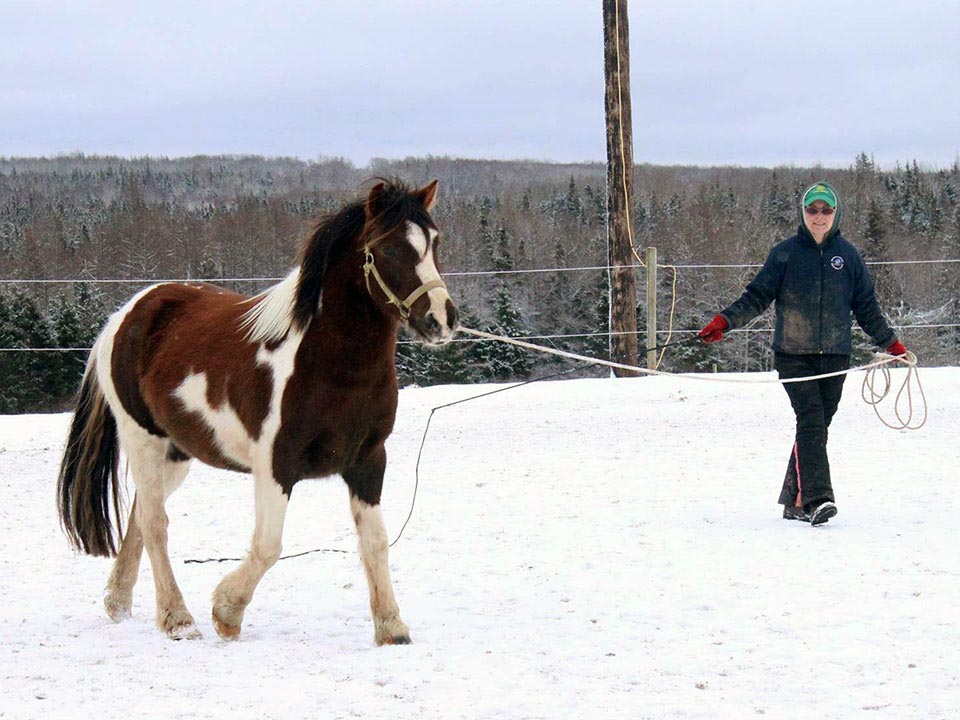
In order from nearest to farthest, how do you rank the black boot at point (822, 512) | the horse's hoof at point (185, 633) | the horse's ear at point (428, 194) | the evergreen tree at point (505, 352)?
the horse's ear at point (428, 194)
the horse's hoof at point (185, 633)
the black boot at point (822, 512)
the evergreen tree at point (505, 352)

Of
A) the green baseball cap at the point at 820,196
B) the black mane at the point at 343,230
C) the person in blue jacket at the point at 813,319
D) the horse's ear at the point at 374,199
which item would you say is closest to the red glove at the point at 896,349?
the person in blue jacket at the point at 813,319

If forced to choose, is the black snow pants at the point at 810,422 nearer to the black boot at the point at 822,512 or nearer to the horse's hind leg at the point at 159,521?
the black boot at the point at 822,512

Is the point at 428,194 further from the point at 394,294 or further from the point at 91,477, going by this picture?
the point at 91,477

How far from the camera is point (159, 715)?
3.36 metres

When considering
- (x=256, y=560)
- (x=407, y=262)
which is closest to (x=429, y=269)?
(x=407, y=262)

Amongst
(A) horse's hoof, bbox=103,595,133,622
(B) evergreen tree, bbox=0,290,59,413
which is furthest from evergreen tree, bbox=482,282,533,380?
(A) horse's hoof, bbox=103,595,133,622

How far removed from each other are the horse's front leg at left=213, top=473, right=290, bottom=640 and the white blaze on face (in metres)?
0.99

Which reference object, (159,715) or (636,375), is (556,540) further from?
(636,375)

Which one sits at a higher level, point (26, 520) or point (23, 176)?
point (23, 176)

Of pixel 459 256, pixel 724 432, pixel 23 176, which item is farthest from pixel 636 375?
pixel 23 176

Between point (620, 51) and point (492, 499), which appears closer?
point (492, 499)

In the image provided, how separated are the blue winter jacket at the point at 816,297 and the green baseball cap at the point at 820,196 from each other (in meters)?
0.15

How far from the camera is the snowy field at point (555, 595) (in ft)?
11.5

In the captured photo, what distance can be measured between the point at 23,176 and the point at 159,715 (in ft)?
336
